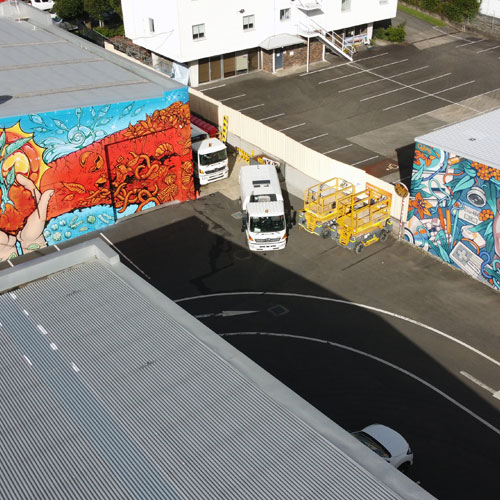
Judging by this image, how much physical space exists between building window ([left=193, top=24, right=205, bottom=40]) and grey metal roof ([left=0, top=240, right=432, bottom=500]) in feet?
115

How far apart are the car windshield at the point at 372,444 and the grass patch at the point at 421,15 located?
57887 millimetres

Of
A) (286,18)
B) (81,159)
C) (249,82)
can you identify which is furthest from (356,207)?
(286,18)

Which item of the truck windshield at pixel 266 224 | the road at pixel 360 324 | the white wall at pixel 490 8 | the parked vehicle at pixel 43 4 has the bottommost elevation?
the road at pixel 360 324

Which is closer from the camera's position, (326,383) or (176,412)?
(176,412)

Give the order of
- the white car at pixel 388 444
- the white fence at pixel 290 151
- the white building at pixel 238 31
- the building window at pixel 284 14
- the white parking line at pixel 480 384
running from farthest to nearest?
the building window at pixel 284 14
the white building at pixel 238 31
the white fence at pixel 290 151
the white parking line at pixel 480 384
the white car at pixel 388 444

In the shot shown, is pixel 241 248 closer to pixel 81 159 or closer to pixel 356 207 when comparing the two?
pixel 356 207

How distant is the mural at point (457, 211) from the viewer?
28.5 m

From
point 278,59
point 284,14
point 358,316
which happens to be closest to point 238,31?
point 278,59

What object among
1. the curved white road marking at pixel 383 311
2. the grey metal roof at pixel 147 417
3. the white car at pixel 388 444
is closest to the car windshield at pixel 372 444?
the white car at pixel 388 444

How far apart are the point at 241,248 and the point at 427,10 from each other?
48.9 metres

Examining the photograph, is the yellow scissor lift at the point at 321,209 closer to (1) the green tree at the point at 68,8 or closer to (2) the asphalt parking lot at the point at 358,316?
(2) the asphalt parking lot at the point at 358,316

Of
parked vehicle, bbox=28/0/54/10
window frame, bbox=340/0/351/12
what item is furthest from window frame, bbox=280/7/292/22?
parked vehicle, bbox=28/0/54/10

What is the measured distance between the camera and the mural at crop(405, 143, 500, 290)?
28453 millimetres

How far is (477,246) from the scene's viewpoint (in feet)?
96.7
